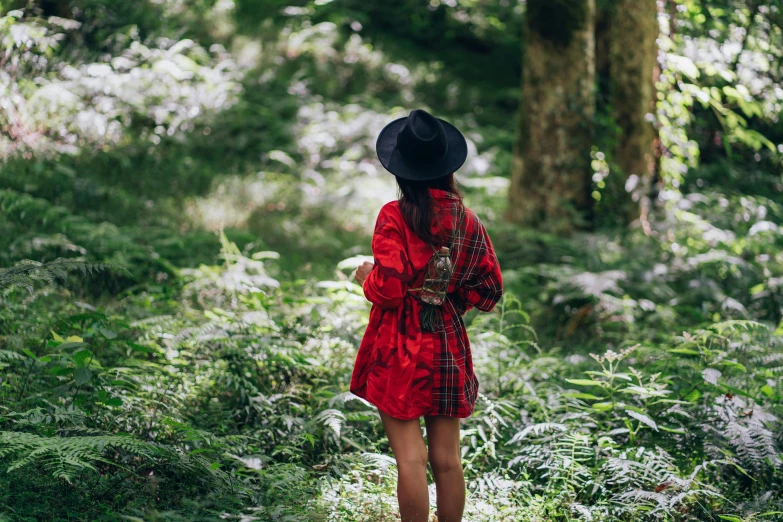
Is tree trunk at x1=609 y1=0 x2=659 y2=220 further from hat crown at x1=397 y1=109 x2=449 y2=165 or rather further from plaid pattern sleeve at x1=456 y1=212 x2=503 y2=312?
hat crown at x1=397 y1=109 x2=449 y2=165

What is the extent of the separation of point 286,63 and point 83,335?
35.2 feet

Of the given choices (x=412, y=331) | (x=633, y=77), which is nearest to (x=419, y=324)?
(x=412, y=331)

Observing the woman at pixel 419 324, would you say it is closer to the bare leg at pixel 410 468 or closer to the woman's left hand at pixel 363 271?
the bare leg at pixel 410 468

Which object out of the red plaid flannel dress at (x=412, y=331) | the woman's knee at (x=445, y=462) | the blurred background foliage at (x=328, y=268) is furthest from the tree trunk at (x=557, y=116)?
the woman's knee at (x=445, y=462)

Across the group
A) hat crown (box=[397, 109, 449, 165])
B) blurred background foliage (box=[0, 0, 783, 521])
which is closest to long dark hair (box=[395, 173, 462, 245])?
hat crown (box=[397, 109, 449, 165])

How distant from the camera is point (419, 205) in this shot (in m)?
3.35

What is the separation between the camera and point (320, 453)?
14.3 feet

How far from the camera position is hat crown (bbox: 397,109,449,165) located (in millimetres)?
3326

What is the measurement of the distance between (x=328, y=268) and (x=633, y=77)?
4981 mm

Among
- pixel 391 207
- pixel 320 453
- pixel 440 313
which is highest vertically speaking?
pixel 391 207

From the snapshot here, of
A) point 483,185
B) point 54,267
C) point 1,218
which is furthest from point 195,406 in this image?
point 483,185

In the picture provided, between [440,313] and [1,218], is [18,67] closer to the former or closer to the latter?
[1,218]

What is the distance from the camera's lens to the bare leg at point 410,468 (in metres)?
3.28

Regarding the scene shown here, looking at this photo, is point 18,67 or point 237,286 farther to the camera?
point 18,67
